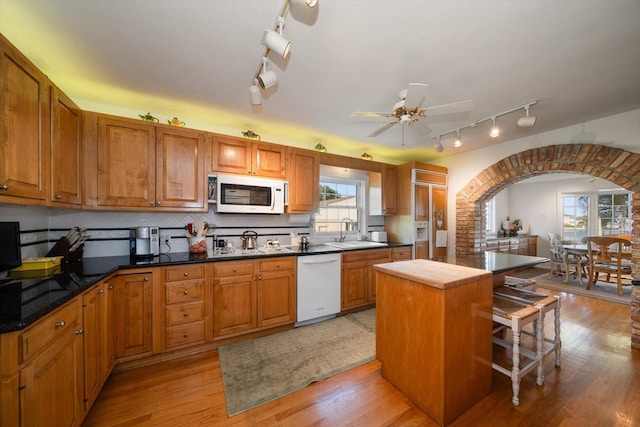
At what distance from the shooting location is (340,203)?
3949mm

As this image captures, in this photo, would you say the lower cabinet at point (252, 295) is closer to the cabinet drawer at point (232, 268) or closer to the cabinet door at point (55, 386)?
the cabinet drawer at point (232, 268)

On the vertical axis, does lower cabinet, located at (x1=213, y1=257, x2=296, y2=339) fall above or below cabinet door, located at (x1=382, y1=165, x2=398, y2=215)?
below

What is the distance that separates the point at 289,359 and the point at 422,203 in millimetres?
3192

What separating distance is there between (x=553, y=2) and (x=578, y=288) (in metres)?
5.14

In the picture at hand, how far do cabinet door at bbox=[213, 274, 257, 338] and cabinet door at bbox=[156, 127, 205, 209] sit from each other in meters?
0.91

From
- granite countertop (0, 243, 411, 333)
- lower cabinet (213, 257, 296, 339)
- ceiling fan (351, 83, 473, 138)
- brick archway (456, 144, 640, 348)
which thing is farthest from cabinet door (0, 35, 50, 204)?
brick archway (456, 144, 640, 348)

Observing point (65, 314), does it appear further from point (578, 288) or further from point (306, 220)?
point (578, 288)

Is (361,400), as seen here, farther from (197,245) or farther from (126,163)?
(126,163)

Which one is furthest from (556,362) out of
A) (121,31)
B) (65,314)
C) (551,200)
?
(551,200)

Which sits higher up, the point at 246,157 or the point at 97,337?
the point at 246,157

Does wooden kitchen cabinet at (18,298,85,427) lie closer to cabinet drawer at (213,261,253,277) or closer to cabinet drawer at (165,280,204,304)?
cabinet drawer at (165,280,204,304)

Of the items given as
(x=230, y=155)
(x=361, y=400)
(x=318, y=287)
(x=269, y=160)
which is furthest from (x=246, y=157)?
(x=361, y=400)

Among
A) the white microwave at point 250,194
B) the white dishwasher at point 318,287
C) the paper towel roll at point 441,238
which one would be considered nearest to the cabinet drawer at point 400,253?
the paper towel roll at point 441,238

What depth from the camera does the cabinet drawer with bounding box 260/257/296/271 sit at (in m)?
2.58
